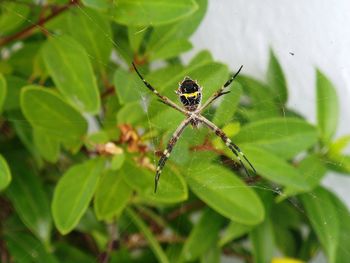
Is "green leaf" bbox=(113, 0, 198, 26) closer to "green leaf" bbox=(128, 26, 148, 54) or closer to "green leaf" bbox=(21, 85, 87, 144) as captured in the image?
"green leaf" bbox=(128, 26, 148, 54)

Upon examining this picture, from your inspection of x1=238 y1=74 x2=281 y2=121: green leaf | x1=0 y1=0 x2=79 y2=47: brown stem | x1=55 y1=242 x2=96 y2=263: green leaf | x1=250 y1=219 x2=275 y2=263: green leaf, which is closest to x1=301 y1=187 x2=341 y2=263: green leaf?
x1=250 y1=219 x2=275 y2=263: green leaf

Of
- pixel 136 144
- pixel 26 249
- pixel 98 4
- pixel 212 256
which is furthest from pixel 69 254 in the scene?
pixel 98 4

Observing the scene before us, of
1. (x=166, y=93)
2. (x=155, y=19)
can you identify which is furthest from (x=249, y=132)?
(x=155, y=19)

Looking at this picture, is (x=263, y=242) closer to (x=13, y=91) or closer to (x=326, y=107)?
(x=326, y=107)

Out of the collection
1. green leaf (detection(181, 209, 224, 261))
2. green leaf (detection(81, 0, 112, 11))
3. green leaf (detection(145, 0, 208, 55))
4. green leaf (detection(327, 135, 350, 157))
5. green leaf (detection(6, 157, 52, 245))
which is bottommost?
green leaf (detection(181, 209, 224, 261))

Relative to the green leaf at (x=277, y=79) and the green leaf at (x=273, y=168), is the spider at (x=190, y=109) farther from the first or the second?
the green leaf at (x=277, y=79)

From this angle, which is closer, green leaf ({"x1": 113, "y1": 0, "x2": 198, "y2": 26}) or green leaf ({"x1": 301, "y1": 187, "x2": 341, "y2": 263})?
green leaf ({"x1": 113, "y1": 0, "x2": 198, "y2": 26})
